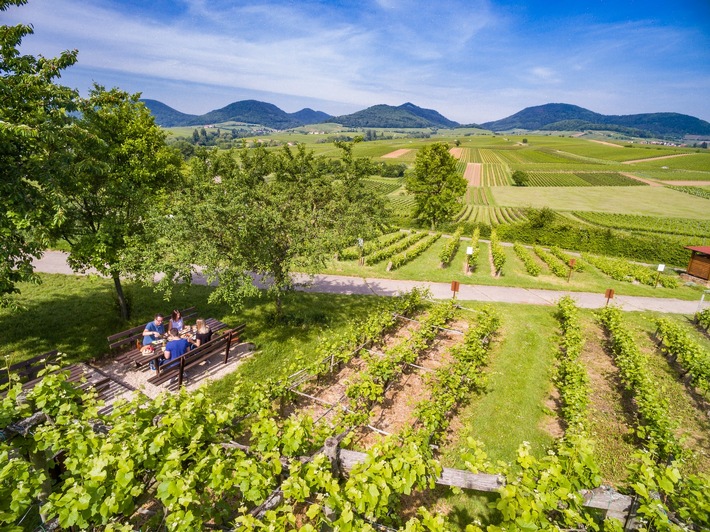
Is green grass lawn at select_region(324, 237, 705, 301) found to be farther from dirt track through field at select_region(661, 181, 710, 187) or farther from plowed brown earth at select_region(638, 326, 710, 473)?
dirt track through field at select_region(661, 181, 710, 187)

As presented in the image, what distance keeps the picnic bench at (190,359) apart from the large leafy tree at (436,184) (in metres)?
26.8

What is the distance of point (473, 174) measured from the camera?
91.3 meters

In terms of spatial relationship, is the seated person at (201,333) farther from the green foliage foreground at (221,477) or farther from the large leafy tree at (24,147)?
the green foliage foreground at (221,477)

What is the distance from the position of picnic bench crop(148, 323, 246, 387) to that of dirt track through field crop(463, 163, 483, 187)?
251 ft

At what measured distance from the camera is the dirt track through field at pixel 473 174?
81225 mm

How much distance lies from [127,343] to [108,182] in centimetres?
467

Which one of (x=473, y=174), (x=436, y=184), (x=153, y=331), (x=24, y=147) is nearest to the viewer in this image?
(x=24, y=147)

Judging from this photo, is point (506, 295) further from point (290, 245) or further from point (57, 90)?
point (57, 90)

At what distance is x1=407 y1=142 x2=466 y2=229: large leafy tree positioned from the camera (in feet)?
108

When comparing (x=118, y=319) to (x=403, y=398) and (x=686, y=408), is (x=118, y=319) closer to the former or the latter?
(x=403, y=398)

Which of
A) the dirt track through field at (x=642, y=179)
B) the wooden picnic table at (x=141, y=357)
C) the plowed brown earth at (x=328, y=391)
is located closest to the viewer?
the plowed brown earth at (x=328, y=391)

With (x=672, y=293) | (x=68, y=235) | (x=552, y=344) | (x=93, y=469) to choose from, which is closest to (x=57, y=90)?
(x=68, y=235)

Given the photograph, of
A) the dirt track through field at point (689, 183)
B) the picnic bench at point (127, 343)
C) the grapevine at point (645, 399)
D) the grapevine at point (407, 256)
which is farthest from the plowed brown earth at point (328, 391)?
the dirt track through field at point (689, 183)

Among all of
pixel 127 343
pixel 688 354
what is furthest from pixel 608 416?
pixel 127 343
